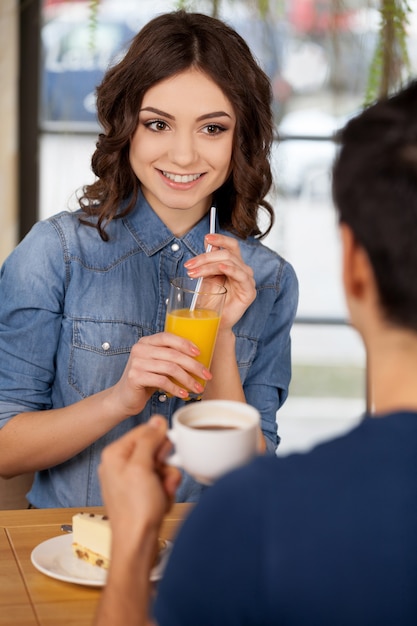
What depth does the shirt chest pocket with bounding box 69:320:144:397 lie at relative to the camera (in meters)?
2.06

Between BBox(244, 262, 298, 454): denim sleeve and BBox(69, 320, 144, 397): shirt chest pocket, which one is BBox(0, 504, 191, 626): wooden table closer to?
BBox(69, 320, 144, 397): shirt chest pocket

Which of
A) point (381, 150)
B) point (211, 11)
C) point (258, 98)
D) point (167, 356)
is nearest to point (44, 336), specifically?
point (167, 356)

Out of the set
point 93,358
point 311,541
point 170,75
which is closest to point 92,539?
point 93,358

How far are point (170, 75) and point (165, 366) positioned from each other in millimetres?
619

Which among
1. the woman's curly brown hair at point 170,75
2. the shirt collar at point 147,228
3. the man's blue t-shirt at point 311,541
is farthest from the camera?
the shirt collar at point 147,228

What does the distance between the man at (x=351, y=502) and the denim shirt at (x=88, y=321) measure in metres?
1.15

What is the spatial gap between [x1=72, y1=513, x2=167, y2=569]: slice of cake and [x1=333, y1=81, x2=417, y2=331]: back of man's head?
2.40 ft

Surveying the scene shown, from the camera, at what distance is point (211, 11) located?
11.3 feet

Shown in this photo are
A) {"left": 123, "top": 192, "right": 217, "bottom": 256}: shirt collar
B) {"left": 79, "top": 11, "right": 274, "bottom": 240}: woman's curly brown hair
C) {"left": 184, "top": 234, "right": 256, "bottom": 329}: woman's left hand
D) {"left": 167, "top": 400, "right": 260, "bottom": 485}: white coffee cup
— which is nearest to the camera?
{"left": 167, "top": 400, "right": 260, "bottom": 485}: white coffee cup

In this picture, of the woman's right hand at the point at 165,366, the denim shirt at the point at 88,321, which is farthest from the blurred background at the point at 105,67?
the woman's right hand at the point at 165,366

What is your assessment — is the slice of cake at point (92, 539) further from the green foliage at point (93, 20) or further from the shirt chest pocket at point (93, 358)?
the green foliage at point (93, 20)

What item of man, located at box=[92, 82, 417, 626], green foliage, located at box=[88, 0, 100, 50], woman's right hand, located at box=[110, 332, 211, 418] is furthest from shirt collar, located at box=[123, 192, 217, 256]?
green foliage, located at box=[88, 0, 100, 50]

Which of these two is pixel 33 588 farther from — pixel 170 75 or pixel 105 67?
pixel 105 67

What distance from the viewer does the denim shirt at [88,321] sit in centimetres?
203
